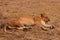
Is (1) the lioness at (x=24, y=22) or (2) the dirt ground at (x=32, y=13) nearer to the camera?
(2) the dirt ground at (x=32, y=13)

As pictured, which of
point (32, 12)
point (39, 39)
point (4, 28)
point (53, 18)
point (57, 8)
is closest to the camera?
point (39, 39)

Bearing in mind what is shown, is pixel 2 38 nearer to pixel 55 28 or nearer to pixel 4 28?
pixel 4 28

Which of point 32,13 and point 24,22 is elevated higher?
point 32,13

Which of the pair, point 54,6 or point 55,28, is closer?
point 55,28

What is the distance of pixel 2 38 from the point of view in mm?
4891

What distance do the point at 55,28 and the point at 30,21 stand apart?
60 cm

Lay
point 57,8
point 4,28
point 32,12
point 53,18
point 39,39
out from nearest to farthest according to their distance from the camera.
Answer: point 39,39 < point 4,28 < point 53,18 < point 32,12 < point 57,8

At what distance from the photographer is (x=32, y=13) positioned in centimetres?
667

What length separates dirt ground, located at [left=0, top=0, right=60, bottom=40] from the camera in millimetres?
4969

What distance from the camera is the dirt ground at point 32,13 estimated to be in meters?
4.97

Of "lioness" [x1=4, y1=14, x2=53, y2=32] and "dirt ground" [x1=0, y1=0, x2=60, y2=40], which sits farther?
"lioness" [x1=4, y1=14, x2=53, y2=32]

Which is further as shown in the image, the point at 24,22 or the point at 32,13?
the point at 32,13

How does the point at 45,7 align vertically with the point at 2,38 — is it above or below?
above

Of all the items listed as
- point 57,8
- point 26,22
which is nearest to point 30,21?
point 26,22
